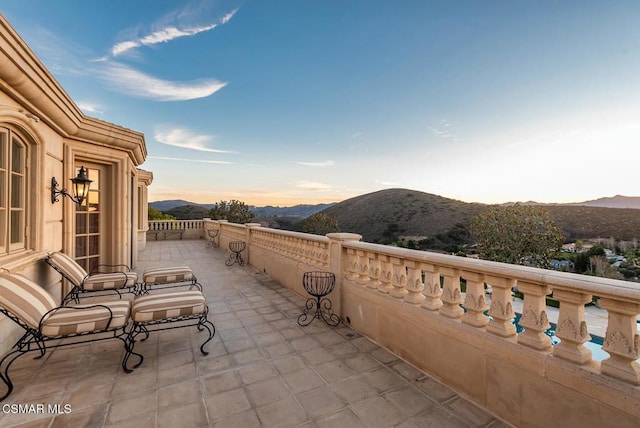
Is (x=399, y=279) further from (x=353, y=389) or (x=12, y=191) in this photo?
(x=12, y=191)

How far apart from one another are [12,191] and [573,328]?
20.1 feet

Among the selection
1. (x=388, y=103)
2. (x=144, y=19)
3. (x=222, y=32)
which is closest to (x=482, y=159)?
(x=388, y=103)

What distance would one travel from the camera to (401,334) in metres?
3.06

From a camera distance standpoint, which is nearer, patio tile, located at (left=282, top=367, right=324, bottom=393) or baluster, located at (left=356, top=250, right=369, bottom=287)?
patio tile, located at (left=282, top=367, right=324, bottom=393)

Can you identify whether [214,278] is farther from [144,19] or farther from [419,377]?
[144,19]

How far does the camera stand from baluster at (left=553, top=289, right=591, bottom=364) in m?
1.74

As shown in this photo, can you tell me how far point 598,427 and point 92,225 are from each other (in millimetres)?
8256

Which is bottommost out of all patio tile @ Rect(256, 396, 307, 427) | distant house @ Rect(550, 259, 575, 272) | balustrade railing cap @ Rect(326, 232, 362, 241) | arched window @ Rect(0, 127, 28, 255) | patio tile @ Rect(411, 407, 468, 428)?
distant house @ Rect(550, 259, 575, 272)

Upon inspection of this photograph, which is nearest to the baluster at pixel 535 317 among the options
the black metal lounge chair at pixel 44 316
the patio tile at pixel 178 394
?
the patio tile at pixel 178 394

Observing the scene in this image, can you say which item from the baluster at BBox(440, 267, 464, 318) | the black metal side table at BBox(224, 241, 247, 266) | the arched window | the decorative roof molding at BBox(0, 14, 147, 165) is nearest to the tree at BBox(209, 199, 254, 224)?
the black metal side table at BBox(224, 241, 247, 266)

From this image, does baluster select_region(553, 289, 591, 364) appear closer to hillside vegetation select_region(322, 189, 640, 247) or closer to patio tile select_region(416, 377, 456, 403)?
patio tile select_region(416, 377, 456, 403)

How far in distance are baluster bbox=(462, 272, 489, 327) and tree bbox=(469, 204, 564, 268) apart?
1418cm

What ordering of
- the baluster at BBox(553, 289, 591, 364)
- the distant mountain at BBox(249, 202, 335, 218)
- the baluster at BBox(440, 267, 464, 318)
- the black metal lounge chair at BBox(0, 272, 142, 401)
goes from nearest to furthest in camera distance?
1. the baluster at BBox(553, 289, 591, 364)
2. the black metal lounge chair at BBox(0, 272, 142, 401)
3. the baluster at BBox(440, 267, 464, 318)
4. the distant mountain at BBox(249, 202, 335, 218)

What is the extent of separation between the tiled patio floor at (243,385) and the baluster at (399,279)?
710mm
